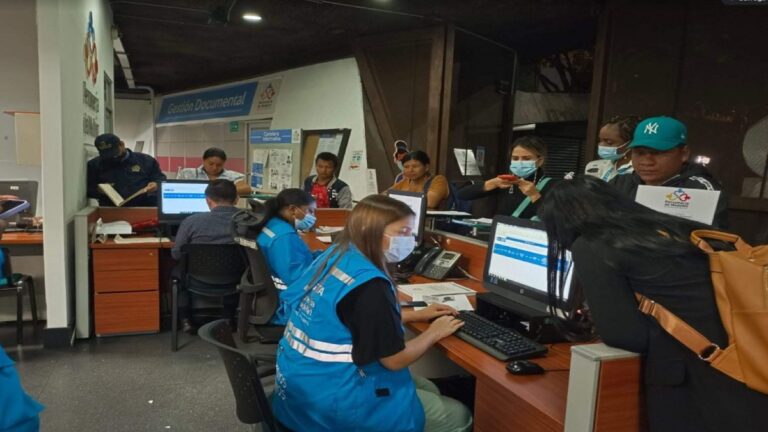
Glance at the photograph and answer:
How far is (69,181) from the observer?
10.4 feet

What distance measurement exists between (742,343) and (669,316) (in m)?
0.12

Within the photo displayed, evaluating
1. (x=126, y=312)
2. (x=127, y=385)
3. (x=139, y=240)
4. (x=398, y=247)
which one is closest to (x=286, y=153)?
(x=139, y=240)

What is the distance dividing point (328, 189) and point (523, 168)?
7.08 feet

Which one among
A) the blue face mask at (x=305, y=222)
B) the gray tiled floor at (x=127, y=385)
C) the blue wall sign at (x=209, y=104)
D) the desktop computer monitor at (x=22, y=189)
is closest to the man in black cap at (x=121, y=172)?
the desktop computer monitor at (x=22, y=189)

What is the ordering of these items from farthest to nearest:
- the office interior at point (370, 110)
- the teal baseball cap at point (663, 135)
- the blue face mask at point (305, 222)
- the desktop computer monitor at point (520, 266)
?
1. the blue face mask at point (305, 222)
2. the office interior at point (370, 110)
3. the teal baseball cap at point (663, 135)
4. the desktop computer monitor at point (520, 266)

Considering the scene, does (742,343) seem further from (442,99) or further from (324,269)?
(442,99)

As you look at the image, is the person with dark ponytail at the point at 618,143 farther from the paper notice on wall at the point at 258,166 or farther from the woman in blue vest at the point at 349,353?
the paper notice on wall at the point at 258,166

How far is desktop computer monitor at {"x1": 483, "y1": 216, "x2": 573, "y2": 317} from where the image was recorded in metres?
1.69

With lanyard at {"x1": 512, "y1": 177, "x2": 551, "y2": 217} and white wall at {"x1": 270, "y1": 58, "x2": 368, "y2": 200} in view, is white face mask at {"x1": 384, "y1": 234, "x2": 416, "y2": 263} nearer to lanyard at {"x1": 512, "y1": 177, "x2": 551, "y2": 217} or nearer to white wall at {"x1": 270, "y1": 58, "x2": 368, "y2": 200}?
lanyard at {"x1": 512, "y1": 177, "x2": 551, "y2": 217}

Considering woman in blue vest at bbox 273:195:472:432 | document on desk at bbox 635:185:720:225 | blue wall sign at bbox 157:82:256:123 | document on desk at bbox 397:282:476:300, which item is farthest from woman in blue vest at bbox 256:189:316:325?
blue wall sign at bbox 157:82:256:123

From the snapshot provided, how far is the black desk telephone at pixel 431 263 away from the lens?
2.47 m

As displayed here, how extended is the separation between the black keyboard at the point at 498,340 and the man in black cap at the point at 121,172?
2996mm

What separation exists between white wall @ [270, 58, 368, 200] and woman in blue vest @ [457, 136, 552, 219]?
3.31m

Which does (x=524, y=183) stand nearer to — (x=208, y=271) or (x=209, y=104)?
(x=208, y=271)
